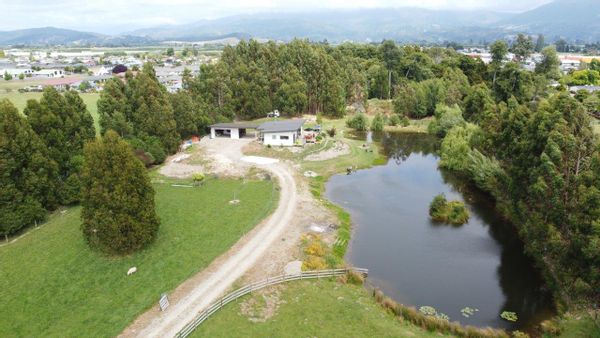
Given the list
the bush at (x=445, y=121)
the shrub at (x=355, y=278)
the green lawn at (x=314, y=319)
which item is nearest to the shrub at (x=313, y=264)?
the shrub at (x=355, y=278)

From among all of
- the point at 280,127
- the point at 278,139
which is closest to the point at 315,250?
the point at 278,139

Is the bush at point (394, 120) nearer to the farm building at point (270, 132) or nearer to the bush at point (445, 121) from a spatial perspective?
the bush at point (445, 121)

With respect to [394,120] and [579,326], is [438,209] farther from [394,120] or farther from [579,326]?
[394,120]

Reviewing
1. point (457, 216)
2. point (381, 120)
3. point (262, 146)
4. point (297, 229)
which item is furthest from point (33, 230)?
point (381, 120)

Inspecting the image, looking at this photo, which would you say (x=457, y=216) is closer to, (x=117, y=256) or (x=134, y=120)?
(x=117, y=256)

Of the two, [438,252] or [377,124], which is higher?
[377,124]

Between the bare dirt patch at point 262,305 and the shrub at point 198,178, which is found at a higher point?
the shrub at point 198,178
